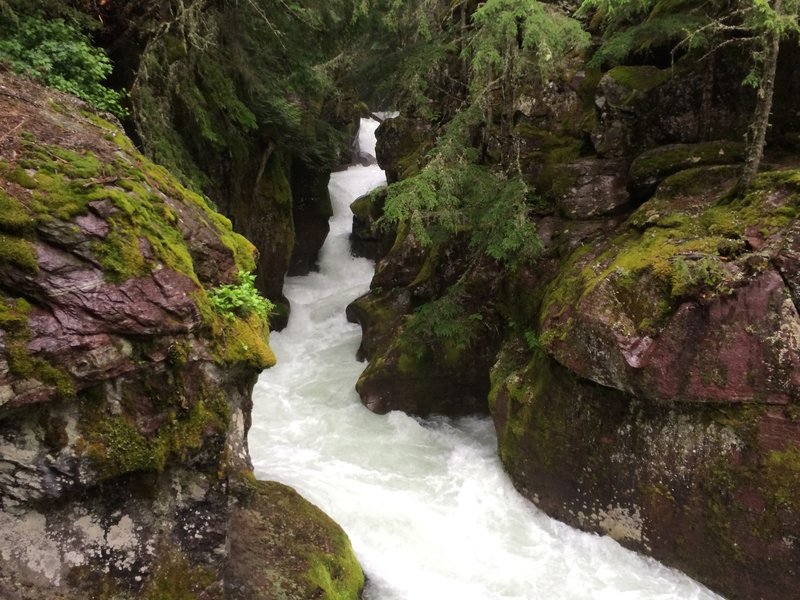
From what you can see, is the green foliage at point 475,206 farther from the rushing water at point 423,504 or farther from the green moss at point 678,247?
the rushing water at point 423,504

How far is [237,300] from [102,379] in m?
1.62

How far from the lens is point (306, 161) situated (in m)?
15.5

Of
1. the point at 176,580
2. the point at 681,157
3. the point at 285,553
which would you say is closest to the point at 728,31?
the point at 681,157

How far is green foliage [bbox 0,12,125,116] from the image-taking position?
5793 millimetres

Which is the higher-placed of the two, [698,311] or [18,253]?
[698,311]

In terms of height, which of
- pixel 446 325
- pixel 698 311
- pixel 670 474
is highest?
pixel 698 311

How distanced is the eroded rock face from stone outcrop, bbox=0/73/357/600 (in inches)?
0.4

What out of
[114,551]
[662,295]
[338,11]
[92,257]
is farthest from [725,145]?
[114,551]

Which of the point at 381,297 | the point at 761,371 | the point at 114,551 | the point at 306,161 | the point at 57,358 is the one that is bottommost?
the point at 114,551

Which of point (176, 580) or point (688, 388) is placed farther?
point (688, 388)

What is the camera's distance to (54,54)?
6.17m

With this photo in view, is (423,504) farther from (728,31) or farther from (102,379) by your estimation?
(728,31)

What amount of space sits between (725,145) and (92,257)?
8.79 metres

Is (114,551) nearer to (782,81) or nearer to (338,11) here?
(338,11)
